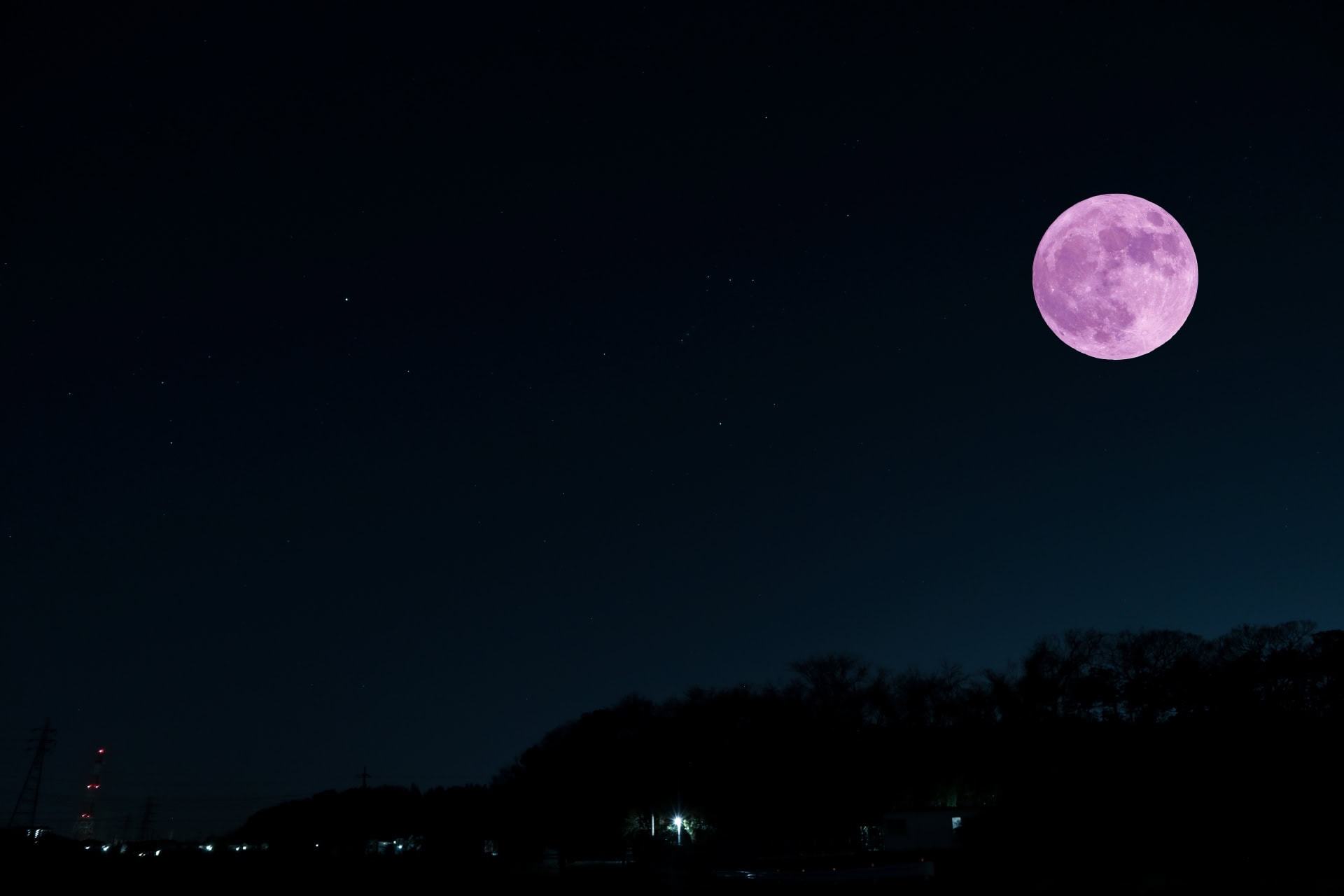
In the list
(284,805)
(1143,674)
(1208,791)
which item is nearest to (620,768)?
(1143,674)

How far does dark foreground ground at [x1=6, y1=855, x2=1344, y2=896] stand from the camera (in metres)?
37.4

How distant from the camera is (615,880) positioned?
55.9 metres

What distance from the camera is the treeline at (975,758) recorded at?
49.1m

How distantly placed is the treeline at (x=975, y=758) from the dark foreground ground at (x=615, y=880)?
3910mm

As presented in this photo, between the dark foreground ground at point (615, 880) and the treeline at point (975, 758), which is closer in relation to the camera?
the dark foreground ground at point (615, 880)

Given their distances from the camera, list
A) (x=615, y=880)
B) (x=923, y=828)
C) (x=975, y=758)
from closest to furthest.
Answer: (x=615, y=880) < (x=923, y=828) < (x=975, y=758)

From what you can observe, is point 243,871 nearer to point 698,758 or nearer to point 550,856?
point 550,856

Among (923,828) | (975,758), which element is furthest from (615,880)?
(975,758)

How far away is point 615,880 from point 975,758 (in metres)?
37.2

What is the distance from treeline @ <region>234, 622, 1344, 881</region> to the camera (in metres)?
49.1

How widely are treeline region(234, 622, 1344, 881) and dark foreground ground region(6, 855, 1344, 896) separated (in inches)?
154

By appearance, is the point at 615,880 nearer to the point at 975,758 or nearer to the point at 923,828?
the point at 923,828

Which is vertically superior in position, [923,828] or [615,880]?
[923,828]

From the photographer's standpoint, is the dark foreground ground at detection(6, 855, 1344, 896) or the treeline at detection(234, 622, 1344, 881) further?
the treeline at detection(234, 622, 1344, 881)
